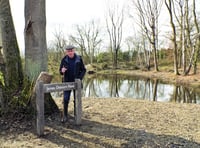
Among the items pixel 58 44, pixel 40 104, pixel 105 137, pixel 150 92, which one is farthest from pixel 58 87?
pixel 58 44

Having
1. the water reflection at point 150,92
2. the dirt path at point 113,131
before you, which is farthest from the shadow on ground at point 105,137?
the water reflection at point 150,92

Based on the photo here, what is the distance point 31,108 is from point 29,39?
62.5 inches

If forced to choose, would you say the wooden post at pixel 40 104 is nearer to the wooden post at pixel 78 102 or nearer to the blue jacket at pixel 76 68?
the wooden post at pixel 78 102

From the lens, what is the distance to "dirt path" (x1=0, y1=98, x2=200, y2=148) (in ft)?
16.2

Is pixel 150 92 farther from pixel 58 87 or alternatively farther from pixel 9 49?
pixel 58 87

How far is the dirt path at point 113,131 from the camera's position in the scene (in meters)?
4.95

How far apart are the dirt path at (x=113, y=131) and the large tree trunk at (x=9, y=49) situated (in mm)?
1097

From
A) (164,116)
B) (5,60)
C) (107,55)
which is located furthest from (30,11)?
(107,55)

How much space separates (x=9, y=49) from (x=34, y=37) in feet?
2.22

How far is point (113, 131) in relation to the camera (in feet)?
18.1

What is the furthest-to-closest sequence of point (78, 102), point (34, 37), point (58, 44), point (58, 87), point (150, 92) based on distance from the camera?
point (58, 44)
point (150, 92)
point (34, 37)
point (78, 102)
point (58, 87)

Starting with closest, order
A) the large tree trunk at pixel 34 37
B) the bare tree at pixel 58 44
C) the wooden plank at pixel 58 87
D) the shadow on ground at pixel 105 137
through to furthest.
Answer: the shadow on ground at pixel 105 137 < the wooden plank at pixel 58 87 < the large tree trunk at pixel 34 37 < the bare tree at pixel 58 44

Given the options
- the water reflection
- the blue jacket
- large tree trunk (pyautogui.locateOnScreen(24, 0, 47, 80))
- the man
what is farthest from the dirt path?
the water reflection

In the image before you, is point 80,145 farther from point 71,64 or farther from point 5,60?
point 5,60
